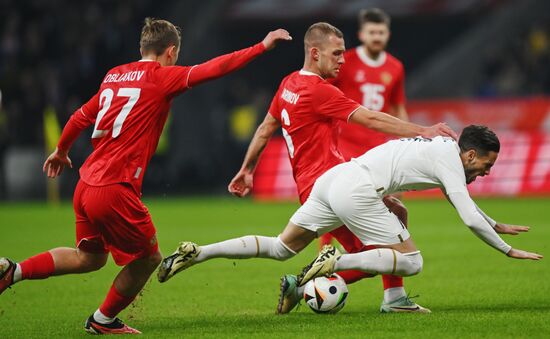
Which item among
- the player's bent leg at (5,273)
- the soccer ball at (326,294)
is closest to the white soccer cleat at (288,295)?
the soccer ball at (326,294)

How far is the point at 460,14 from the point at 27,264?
21.4 m

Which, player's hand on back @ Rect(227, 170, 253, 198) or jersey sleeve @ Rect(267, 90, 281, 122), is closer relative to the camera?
jersey sleeve @ Rect(267, 90, 281, 122)

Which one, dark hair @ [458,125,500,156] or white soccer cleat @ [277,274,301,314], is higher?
dark hair @ [458,125,500,156]

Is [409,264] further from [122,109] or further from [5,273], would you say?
[5,273]

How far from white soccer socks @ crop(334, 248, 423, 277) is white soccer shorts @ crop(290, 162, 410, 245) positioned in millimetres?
109

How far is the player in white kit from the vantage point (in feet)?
23.5

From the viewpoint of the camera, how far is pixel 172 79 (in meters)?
7.08

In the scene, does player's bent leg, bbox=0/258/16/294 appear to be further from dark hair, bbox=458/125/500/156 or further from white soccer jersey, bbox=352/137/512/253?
dark hair, bbox=458/125/500/156

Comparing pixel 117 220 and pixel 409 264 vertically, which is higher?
pixel 117 220

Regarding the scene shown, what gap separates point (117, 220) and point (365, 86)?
4101 mm

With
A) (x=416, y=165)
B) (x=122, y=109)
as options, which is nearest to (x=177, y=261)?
(x=122, y=109)

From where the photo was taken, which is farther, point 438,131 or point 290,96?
point 290,96

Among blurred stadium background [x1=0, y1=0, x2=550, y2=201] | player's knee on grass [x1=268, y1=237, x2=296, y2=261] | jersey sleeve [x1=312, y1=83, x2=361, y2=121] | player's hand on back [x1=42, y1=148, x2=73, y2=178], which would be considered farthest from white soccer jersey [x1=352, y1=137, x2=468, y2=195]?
blurred stadium background [x1=0, y1=0, x2=550, y2=201]

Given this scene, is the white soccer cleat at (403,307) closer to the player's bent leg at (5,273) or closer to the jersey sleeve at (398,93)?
the player's bent leg at (5,273)
